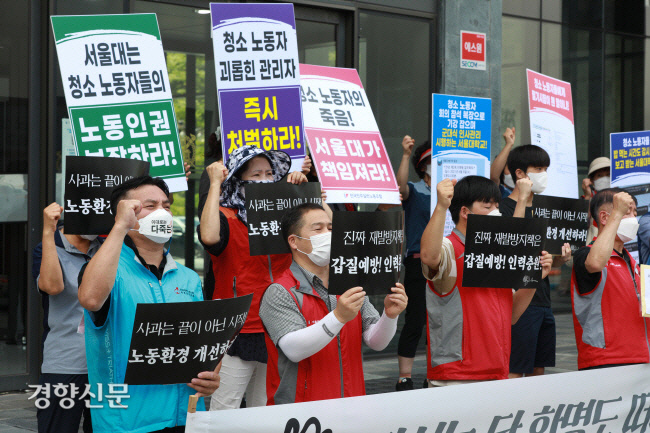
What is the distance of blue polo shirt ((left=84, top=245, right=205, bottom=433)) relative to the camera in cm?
309

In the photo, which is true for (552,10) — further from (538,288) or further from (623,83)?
(538,288)

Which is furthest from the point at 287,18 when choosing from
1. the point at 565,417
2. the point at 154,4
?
the point at 565,417

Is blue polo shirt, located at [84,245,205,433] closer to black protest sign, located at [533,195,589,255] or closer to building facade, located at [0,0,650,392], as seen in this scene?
black protest sign, located at [533,195,589,255]

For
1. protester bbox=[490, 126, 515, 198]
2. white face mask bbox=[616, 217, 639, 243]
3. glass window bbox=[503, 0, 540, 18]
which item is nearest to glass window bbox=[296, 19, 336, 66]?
protester bbox=[490, 126, 515, 198]

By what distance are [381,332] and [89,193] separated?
1.53 m

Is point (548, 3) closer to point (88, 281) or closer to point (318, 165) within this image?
point (318, 165)

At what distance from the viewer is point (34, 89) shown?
6.98 meters

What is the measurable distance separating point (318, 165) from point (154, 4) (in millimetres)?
2962

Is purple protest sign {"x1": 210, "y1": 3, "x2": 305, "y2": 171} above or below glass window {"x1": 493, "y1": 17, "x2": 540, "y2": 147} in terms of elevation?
below

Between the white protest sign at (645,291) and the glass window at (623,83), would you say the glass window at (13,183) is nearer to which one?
the white protest sign at (645,291)

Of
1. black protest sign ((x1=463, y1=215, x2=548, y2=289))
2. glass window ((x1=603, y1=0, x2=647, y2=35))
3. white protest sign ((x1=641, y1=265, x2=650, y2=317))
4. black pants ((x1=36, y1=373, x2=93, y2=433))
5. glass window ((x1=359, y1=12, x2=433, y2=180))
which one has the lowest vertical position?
black pants ((x1=36, y1=373, x2=93, y2=433))

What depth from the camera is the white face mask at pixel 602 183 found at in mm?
7617

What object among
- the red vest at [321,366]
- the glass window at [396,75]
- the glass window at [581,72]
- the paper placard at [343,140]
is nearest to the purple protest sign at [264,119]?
the paper placard at [343,140]

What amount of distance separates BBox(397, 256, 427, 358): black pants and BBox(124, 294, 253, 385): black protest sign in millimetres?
4097
